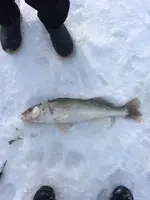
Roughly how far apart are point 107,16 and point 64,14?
669 millimetres

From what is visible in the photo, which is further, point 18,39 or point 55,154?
point 18,39

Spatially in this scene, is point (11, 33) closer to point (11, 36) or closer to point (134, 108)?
point (11, 36)

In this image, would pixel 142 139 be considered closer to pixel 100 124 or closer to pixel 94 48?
pixel 100 124

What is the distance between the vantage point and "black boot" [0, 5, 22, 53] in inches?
97.3

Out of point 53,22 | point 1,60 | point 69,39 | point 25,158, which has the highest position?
point 53,22

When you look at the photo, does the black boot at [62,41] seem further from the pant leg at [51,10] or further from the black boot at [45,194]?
the black boot at [45,194]

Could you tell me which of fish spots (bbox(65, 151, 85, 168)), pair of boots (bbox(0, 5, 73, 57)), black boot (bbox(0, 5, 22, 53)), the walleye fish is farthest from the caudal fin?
black boot (bbox(0, 5, 22, 53))

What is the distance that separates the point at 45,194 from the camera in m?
2.27

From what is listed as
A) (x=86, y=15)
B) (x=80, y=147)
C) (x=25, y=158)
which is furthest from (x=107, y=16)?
(x=25, y=158)

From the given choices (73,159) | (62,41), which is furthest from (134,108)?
(62,41)

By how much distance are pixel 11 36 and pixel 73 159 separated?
3.28 ft

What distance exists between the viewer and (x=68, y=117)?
232cm

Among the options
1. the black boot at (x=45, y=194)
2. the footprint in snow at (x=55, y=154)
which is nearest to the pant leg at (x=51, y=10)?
the footprint in snow at (x=55, y=154)

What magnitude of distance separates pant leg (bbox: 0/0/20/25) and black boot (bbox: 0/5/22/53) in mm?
163
